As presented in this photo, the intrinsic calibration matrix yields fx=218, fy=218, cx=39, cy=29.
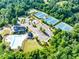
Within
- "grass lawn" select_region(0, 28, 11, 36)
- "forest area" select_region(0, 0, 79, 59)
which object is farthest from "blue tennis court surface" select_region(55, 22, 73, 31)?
"grass lawn" select_region(0, 28, 11, 36)

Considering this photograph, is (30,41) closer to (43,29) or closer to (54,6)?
(43,29)

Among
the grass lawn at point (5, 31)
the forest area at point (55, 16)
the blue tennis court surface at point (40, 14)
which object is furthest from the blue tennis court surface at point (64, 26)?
the grass lawn at point (5, 31)

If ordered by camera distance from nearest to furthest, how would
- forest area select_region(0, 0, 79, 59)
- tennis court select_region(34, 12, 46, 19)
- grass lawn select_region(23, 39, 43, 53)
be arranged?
1. forest area select_region(0, 0, 79, 59)
2. grass lawn select_region(23, 39, 43, 53)
3. tennis court select_region(34, 12, 46, 19)

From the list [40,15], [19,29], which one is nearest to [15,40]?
[19,29]

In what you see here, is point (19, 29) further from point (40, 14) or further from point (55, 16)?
point (55, 16)

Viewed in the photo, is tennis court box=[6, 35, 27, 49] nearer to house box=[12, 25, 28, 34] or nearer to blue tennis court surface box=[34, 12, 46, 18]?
house box=[12, 25, 28, 34]

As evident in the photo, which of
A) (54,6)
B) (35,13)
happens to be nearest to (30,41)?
(35,13)

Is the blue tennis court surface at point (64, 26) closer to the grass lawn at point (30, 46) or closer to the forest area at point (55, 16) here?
the forest area at point (55, 16)
